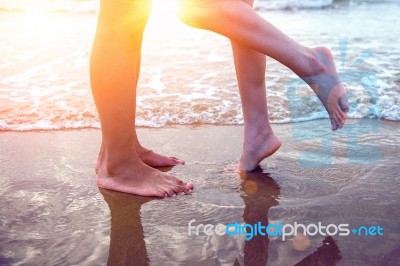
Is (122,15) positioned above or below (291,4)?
above

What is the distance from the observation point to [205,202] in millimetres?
1984

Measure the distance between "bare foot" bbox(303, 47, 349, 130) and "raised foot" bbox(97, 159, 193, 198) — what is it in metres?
0.63

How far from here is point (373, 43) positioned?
5.46 metres

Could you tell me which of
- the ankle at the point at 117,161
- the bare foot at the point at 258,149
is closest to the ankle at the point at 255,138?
the bare foot at the point at 258,149

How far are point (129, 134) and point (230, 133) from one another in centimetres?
95

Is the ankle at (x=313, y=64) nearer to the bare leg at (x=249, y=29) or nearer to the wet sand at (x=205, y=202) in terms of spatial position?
the bare leg at (x=249, y=29)

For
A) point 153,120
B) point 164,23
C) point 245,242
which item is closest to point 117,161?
point 245,242

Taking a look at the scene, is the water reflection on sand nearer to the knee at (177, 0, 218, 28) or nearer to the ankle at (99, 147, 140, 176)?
the ankle at (99, 147, 140, 176)

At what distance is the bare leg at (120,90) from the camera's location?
1.96m

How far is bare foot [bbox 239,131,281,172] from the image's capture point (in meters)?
2.30

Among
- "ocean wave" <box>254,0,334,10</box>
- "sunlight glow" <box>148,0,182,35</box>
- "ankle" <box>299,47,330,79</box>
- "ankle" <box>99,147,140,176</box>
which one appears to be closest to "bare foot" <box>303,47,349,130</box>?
"ankle" <box>299,47,330,79</box>

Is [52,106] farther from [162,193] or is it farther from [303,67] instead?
[303,67]

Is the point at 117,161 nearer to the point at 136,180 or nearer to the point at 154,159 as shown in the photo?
the point at 136,180

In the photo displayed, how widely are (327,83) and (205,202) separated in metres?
0.66
